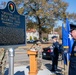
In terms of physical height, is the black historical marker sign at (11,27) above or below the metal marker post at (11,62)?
above

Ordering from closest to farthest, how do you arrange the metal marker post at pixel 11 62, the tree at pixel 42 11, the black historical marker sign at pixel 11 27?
the black historical marker sign at pixel 11 27 < the metal marker post at pixel 11 62 < the tree at pixel 42 11

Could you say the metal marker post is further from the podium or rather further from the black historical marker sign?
the podium

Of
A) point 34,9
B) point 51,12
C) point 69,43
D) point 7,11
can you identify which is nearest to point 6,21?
point 7,11

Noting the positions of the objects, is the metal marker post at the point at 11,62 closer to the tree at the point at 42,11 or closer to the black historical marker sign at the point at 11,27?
the black historical marker sign at the point at 11,27

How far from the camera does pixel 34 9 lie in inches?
2026

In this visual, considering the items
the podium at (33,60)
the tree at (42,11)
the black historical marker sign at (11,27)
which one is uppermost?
the tree at (42,11)

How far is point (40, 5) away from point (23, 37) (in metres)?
43.3

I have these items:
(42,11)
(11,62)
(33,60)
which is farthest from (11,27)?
(42,11)

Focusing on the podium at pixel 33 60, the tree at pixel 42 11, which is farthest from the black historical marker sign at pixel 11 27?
the tree at pixel 42 11

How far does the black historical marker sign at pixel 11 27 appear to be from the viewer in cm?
645

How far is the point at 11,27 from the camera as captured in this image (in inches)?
265

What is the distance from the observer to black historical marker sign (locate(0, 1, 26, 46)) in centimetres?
645

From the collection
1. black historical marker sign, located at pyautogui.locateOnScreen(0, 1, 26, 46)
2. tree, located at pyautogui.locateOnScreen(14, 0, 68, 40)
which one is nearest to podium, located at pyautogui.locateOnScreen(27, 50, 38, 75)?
black historical marker sign, located at pyautogui.locateOnScreen(0, 1, 26, 46)

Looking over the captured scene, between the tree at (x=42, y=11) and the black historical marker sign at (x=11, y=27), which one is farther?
the tree at (x=42, y=11)
